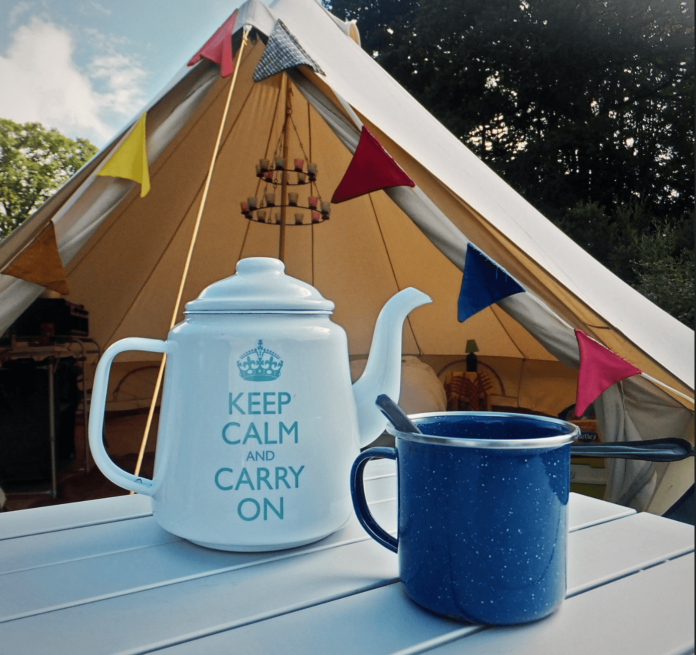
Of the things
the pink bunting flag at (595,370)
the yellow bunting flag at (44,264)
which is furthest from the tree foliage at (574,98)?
the yellow bunting flag at (44,264)

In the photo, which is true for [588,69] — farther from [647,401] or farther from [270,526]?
[270,526]

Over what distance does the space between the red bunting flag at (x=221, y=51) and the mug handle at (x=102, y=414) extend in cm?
123

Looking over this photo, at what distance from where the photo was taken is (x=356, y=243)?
3100mm

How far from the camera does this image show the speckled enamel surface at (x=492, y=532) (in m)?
0.31

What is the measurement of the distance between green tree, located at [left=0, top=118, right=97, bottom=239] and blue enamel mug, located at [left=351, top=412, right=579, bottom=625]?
10.6 m

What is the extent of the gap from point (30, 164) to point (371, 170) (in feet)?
36.4

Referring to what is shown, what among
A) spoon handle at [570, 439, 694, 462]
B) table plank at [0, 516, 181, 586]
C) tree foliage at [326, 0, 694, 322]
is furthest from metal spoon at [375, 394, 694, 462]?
tree foliage at [326, 0, 694, 322]

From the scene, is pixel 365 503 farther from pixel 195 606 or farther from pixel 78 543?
pixel 78 543

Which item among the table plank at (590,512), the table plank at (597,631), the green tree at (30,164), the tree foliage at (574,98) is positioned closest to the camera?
the table plank at (597,631)

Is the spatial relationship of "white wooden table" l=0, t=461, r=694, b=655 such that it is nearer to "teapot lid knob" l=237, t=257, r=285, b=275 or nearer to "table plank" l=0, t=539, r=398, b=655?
"table plank" l=0, t=539, r=398, b=655

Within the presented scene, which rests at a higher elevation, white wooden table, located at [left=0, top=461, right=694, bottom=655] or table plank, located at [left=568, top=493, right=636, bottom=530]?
white wooden table, located at [left=0, top=461, right=694, bottom=655]

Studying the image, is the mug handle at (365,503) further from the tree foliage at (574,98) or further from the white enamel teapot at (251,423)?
the tree foliage at (574,98)

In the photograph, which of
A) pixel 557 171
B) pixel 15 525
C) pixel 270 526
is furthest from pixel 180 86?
pixel 557 171

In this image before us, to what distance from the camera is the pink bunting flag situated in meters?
1.16
